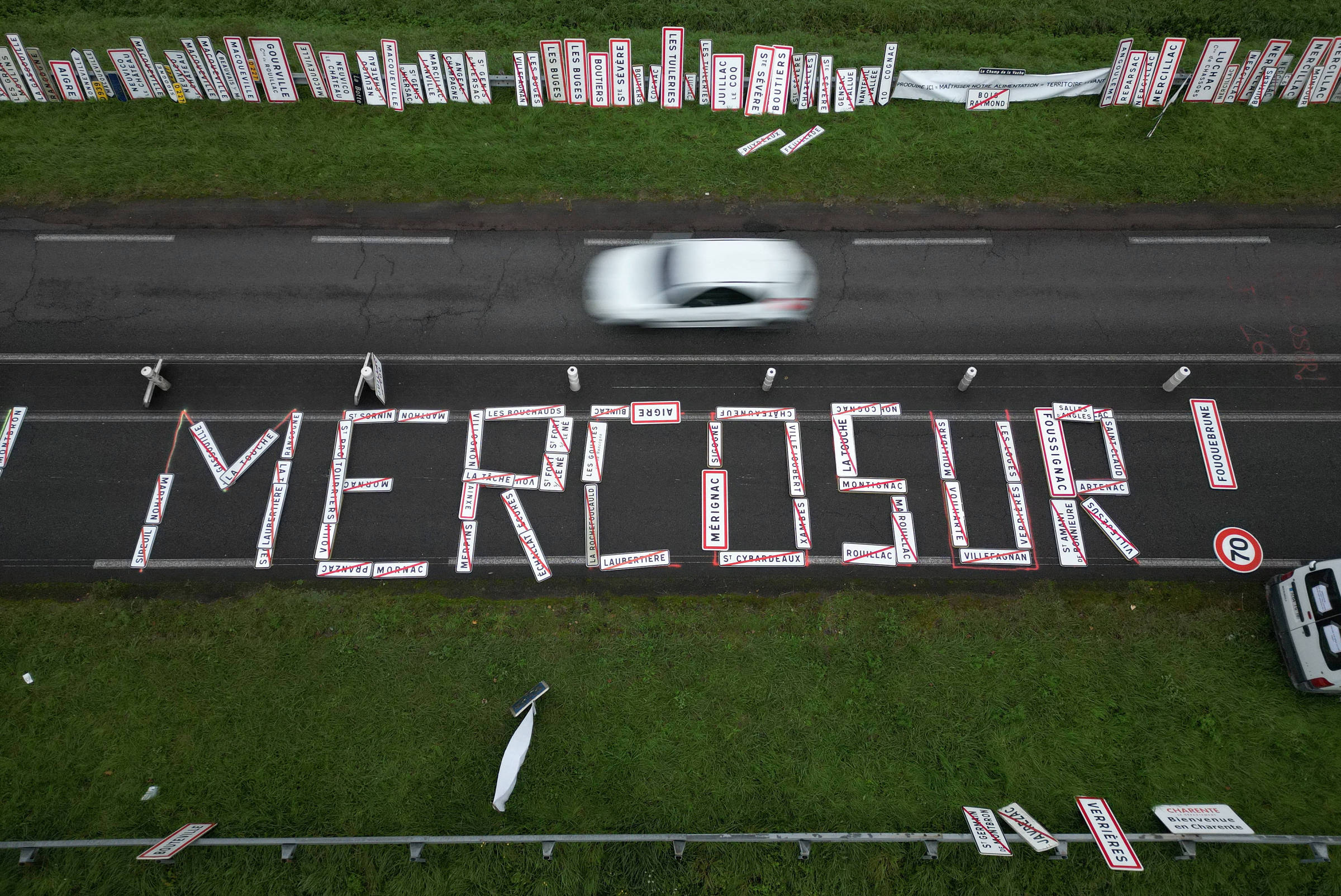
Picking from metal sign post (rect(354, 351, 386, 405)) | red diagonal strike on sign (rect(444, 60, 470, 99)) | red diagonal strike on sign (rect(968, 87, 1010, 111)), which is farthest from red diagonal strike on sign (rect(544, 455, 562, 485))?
red diagonal strike on sign (rect(968, 87, 1010, 111))

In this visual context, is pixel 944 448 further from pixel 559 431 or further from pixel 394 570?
pixel 394 570

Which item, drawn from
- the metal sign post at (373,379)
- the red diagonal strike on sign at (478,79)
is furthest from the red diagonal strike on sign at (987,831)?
the red diagonal strike on sign at (478,79)

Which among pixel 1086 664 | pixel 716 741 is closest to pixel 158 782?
pixel 716 741

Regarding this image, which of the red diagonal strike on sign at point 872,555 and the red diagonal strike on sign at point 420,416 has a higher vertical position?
the red diagonal strike on sign at point 420,416

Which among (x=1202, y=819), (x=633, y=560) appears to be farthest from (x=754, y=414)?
(x=1202, y=819)

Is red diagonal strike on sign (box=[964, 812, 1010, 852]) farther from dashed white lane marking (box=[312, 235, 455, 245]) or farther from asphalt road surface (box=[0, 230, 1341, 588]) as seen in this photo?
dashed white lane marking (box=[312, 235, 455, 245])

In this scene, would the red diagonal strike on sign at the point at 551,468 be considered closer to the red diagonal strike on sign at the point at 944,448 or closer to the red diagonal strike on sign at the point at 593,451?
the red diagonal strike on sign at the point at 593,451

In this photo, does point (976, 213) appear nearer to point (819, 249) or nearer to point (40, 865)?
point (819, 249)
